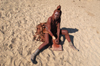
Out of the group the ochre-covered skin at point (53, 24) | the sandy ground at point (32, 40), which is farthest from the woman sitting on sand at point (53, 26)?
the sandy ground at point (32, 40)

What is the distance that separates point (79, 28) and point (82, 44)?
1.25 meters

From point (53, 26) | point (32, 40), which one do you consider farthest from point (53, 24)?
point (32, 40)

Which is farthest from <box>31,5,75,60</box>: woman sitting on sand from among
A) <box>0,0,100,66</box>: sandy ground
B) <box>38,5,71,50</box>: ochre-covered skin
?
<box>0,0,100,66</box>: sandy ground

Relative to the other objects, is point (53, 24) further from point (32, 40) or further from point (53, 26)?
point (32, 40)

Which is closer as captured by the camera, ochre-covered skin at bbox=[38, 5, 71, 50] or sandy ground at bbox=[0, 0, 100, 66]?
sandy ground at bbox=[0, 0, 100, 66]

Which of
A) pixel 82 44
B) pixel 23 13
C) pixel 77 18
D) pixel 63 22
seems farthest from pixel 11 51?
pixel 77 18

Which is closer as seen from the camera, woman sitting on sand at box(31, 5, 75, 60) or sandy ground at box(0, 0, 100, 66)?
sandy ground at box(0, 0, 100, 66)

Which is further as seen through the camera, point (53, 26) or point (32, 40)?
point (32, 40)

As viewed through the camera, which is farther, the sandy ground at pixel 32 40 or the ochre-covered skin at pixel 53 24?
the ochre-covered skin at pixel 53 24

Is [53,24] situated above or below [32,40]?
above

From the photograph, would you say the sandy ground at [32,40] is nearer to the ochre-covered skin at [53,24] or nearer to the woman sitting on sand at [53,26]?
the woman sitting on sand at [53,26]

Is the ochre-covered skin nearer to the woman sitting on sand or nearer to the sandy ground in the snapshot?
the woman sitting on sand

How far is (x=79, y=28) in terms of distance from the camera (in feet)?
15.0

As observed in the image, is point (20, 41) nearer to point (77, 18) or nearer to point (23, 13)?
point (23, 13)
